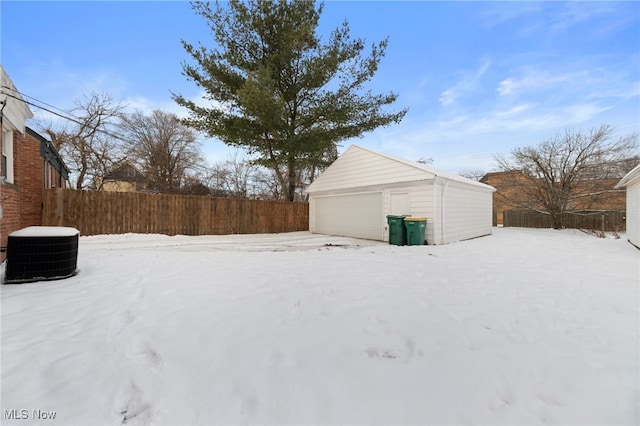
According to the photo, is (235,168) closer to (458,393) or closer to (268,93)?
(268,93)

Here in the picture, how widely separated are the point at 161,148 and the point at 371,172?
702 inches

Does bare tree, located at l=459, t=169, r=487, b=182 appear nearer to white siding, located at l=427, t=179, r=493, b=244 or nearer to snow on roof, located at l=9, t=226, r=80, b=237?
white siding, located at l=427, t=179, r=493, b=244

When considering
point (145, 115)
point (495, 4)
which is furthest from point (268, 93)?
point (145, 115)

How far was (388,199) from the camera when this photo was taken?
10.4 metres

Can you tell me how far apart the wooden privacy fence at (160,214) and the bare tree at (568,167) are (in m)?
15.2

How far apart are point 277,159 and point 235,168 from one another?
32.9 ft

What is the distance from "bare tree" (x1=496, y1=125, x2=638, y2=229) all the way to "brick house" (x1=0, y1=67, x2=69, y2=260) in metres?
22.1

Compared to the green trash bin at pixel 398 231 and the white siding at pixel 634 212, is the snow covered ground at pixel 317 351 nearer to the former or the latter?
the green trash bin at pixel 398 231

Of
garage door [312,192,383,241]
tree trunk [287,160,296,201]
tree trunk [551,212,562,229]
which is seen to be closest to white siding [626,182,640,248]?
tree trunk [551,212,562,229]

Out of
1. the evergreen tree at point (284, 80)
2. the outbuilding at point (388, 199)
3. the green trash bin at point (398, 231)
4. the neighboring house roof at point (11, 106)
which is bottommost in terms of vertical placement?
the green trash bin at point (398, 231)

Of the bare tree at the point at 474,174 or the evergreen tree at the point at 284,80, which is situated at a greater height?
the evergreen tree at the point at 284,80

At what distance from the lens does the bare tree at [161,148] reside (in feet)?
66.5

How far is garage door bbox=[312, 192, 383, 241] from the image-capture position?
1102 cm

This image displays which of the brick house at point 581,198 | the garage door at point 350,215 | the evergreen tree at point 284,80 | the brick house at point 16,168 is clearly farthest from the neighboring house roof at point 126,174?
the brick house at point 581,198
